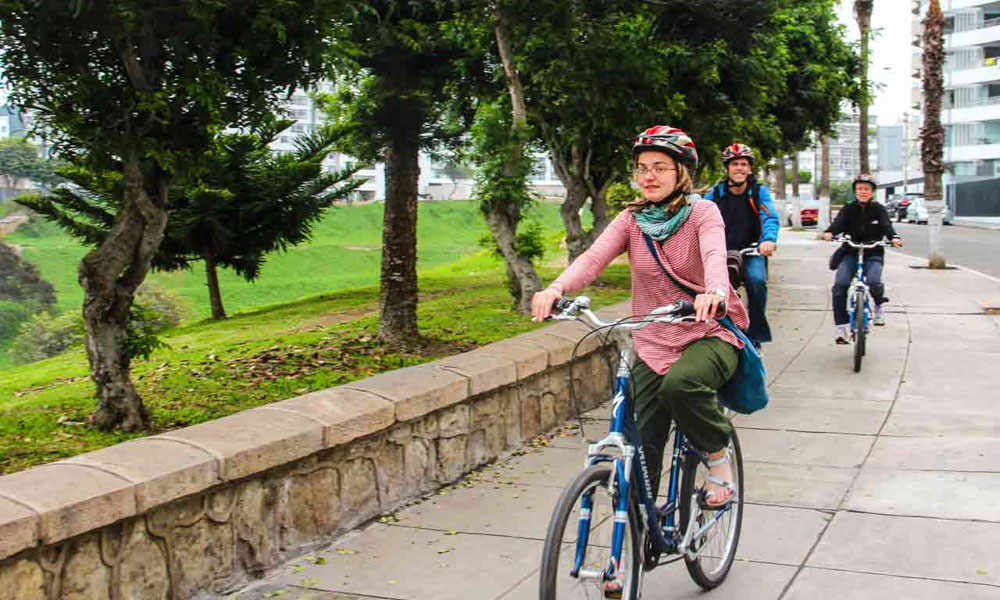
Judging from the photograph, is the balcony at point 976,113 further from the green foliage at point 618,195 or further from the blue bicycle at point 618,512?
the blue bicycle at point 618,512

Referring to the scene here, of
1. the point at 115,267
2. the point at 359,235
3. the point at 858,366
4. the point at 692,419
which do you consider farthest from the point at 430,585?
the point at 359,235

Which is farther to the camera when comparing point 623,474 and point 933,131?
point 933,131

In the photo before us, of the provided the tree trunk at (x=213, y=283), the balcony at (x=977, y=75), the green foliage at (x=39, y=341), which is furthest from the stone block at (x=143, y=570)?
the balcony at (x=977, y=75)

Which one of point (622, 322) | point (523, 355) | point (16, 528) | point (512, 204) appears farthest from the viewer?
point (512, 204)

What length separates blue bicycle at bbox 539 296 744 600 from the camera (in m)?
3.50

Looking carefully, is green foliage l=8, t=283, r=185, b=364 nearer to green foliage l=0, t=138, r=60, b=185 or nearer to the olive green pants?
green foliage l=0, t=138, r=60, b=185

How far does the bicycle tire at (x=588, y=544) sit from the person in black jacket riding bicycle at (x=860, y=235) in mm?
7578

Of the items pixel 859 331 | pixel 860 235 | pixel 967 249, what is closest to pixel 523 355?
pixel 859 331

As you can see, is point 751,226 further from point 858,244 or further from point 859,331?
point 858,244

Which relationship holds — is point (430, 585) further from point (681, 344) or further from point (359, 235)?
point (359, 235)

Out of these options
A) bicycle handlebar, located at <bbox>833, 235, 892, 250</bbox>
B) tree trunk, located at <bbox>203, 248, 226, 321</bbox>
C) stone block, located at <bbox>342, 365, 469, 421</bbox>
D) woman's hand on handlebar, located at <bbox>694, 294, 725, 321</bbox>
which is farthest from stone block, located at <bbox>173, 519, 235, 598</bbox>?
tree trunk, located at <bbox>203, 248, 226, 321</bbox>

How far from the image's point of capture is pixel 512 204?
38.9 feet

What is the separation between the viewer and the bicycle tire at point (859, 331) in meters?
10.0

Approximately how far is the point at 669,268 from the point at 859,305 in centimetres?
662
